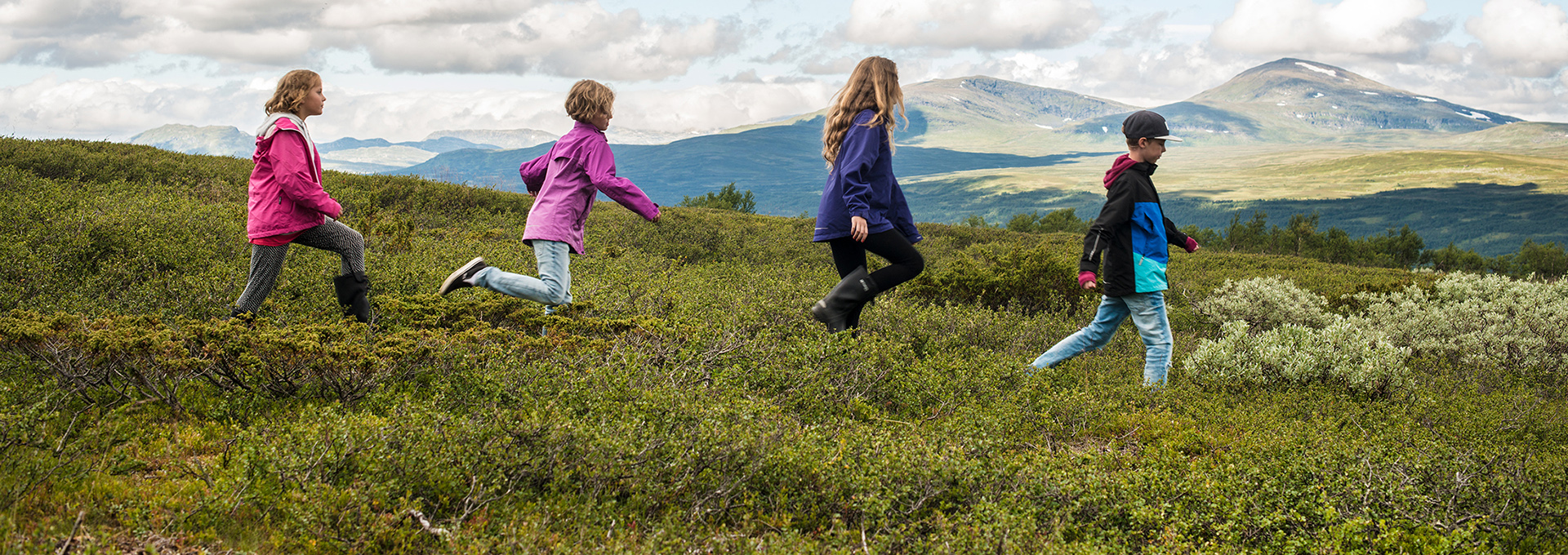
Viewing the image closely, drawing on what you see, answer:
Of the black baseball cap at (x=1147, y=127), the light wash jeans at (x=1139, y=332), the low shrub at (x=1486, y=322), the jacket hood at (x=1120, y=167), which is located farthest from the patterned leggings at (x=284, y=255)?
the low shrub at (x=1486, y=322)

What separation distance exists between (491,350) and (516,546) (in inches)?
71.5

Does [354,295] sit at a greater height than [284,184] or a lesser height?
lesser

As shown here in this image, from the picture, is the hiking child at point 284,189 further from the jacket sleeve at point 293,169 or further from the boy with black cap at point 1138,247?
the boy with black cap at point 1138,247

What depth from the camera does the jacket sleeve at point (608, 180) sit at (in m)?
4.98

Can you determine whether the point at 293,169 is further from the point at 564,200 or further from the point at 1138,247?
the point at 1138,247

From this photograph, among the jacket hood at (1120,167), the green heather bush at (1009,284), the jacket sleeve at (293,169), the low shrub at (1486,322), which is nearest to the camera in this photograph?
the jacket sleeve at (293,169)

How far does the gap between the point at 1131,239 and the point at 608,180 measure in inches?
133

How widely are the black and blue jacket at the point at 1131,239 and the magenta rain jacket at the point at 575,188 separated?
281 centimetres

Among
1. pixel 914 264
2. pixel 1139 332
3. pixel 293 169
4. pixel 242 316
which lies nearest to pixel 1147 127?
pixel 1139 332

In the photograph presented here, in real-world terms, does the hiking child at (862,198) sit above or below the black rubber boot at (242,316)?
above

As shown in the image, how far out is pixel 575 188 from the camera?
5.14 metres

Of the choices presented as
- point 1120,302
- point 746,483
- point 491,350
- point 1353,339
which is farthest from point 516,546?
point 1353,339

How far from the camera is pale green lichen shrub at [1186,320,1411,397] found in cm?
548

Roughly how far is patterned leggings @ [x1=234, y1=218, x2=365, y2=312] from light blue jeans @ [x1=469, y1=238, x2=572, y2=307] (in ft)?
2.40
